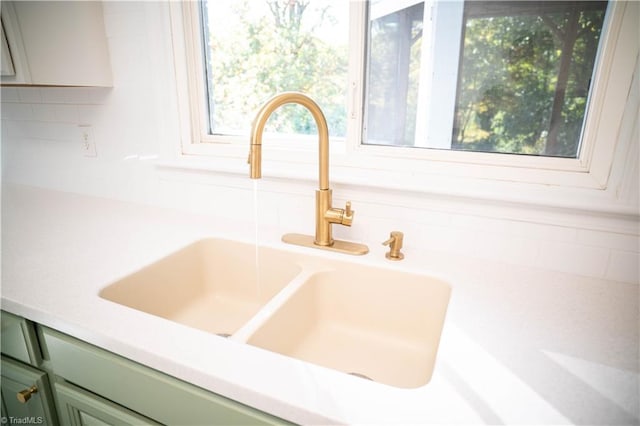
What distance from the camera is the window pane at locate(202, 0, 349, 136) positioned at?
1073 mm

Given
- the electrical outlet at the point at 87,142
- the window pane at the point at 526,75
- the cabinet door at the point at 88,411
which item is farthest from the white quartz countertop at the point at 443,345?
the electrical outlet at the point at 87,142

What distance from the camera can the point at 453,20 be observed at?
1521 millimetres

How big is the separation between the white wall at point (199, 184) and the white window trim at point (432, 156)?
32mm

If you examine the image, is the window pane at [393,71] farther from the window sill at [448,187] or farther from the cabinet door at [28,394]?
the cabinet door at [28,394]

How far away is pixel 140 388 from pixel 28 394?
38cm

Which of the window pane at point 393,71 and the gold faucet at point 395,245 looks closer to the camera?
the gold faucet at point 395,245

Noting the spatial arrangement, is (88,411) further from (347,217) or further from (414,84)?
(414,84)

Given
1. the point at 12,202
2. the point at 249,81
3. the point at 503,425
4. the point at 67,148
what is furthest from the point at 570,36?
the point at 12,202

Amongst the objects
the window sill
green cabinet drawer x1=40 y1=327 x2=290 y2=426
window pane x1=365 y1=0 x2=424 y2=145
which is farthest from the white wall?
green cabinet drawer x1=40 y1=327 x2=290 y2=426

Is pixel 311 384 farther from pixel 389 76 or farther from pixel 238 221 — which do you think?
pixel 389 76

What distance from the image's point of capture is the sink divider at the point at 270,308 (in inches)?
24.9

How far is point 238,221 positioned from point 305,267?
363 millimetres

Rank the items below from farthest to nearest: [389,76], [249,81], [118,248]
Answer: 1. [249,81]
2. [389,76]
3. [118,248]

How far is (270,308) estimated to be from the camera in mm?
724
